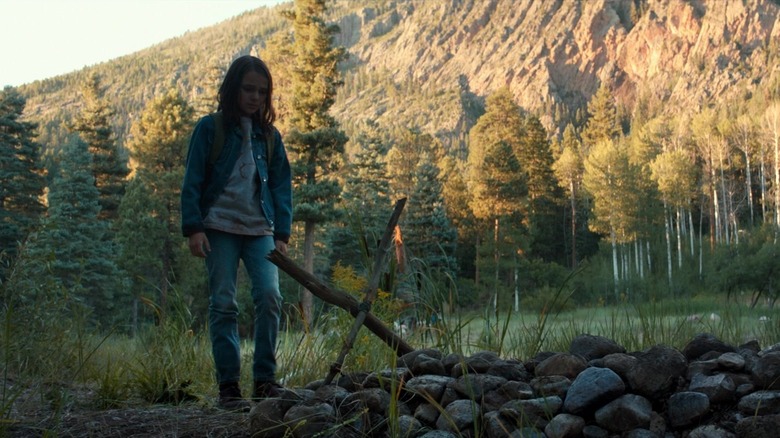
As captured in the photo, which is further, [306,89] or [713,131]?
[713,131]

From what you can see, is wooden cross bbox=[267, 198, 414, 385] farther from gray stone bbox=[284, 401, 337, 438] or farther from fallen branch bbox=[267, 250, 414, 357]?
gray stone bbox=[284, 401, 337, 438]

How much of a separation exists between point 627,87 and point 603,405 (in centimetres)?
19303

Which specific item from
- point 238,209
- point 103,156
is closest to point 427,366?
point 238,209

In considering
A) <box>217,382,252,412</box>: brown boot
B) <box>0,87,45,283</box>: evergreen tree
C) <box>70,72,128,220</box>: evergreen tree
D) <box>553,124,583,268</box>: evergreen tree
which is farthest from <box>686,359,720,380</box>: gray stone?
<box>553,124,583,268</box>: evergreen tree

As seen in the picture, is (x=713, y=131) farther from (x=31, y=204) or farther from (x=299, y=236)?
(x=31, y=204)

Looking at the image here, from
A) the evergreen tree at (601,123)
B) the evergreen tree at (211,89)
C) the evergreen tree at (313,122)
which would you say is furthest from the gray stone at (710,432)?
the evergreen tree at (601,123)

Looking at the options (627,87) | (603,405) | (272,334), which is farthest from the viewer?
(627,87)

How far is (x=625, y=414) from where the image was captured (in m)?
2.42

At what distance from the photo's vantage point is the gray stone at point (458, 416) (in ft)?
8.57

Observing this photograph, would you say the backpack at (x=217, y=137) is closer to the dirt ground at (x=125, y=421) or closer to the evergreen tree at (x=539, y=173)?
the dirt ground at (x=125, y=421)

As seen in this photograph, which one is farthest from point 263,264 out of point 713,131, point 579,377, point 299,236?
point 713,131

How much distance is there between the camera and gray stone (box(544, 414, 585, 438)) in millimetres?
2441

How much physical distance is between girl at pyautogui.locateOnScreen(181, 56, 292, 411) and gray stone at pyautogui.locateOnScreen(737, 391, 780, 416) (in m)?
2.07

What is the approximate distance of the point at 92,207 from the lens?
30.6 m
